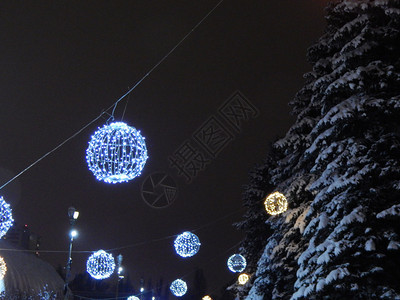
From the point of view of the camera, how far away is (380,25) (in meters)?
12.3

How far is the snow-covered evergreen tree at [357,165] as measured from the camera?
10.4m

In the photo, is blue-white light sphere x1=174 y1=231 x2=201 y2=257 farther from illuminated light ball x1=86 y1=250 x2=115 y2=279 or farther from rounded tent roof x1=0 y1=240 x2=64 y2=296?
rounded tent roof x1=0 y1=240 x2=64 y2=296

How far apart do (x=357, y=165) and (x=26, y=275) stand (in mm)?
31064

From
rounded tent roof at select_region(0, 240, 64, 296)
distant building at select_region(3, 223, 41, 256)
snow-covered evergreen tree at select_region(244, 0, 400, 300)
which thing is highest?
distant building at select_region(3, 223, 41, 256)

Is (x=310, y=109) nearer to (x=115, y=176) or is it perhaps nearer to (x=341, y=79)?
(x=341, y=79)

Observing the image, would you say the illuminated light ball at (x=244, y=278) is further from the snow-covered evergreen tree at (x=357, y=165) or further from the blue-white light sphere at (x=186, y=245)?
the snow-covered evergreen tree at (x=357, y=165)

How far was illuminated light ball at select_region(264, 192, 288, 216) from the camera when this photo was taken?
14352mm

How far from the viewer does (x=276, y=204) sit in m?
14.4

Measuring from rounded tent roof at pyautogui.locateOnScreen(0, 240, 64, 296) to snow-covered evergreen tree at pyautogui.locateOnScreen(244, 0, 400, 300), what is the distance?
77.0ft

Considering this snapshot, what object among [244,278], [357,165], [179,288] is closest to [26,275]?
[179,288]

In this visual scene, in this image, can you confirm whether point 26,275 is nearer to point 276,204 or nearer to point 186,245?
point 186,245

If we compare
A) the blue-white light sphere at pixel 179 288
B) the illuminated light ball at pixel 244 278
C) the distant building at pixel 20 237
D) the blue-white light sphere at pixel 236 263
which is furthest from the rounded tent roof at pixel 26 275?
the blue-white light sphere at pixel 236 263

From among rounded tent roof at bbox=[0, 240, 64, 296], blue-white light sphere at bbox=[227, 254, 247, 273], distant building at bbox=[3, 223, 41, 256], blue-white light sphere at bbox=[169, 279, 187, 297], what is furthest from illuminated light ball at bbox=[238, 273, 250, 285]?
distant building at bbox=[3, 223, 41, 256]

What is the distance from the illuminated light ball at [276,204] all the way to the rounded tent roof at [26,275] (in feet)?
67.7
